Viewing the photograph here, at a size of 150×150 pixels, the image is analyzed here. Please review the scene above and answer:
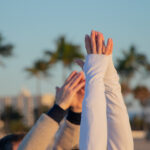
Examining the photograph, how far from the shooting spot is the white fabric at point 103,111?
89.0 inches

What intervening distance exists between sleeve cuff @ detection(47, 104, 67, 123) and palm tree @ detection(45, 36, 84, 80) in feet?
171

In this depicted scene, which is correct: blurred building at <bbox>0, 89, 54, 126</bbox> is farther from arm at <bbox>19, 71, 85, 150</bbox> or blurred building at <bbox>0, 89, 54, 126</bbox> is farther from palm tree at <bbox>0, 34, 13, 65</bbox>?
arm at <bbox>19, 71, 85, 150</bbox>

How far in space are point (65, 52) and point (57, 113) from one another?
5336 cm

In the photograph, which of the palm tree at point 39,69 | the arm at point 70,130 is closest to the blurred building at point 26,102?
the palm tree at point 39,69

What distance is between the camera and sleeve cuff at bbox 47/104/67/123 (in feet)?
8.32

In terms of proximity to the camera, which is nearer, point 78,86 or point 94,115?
point 94,115

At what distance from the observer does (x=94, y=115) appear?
226 centimetres

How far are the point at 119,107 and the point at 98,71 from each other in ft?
0.69

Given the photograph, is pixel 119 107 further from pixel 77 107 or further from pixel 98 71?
pixel 77 107

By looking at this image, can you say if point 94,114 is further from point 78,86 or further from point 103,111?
point 78,86

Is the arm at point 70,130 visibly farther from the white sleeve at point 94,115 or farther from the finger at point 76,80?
the white sleeve at point 94,115

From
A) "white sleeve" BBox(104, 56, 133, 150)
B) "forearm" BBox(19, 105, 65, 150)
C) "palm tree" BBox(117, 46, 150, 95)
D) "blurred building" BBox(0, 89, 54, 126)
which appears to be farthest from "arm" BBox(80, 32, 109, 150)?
"blurred building" BBox(0, 89, 54, 126)

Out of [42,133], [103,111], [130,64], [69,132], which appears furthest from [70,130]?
[130,64]

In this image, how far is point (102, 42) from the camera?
2.39 m
